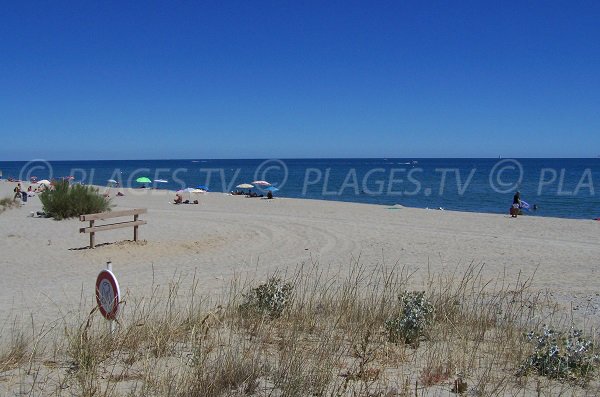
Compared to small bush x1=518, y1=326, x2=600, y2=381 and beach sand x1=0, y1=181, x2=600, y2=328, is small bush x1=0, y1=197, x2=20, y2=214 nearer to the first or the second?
beach sand x1=0, y1=181, x2=600, y2=328

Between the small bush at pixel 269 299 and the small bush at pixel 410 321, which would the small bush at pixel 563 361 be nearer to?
the small bush at pixel 410 321

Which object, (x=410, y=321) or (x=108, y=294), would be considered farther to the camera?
(x=410, y=321)

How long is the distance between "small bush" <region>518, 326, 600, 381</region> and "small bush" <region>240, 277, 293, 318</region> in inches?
98.9

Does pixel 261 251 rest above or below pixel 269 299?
below

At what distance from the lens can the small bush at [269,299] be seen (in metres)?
6.00

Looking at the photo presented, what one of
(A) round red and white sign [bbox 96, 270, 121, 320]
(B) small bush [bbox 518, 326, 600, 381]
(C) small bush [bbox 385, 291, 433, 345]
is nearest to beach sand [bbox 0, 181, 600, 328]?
(A) round red and white sign [bbox 96, 270, 121, 320]

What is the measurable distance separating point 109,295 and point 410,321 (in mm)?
2735

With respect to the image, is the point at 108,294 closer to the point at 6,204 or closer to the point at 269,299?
the point at 269,299

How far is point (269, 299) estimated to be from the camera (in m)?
6.07

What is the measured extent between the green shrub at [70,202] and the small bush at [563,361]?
17.6 metres

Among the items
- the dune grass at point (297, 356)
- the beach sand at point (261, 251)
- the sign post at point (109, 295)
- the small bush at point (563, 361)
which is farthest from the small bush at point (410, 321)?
the sign post at point (109, 295)

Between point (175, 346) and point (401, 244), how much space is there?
11.0 m

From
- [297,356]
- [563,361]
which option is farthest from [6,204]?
[563,361]

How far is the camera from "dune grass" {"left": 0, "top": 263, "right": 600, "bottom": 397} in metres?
3.96
